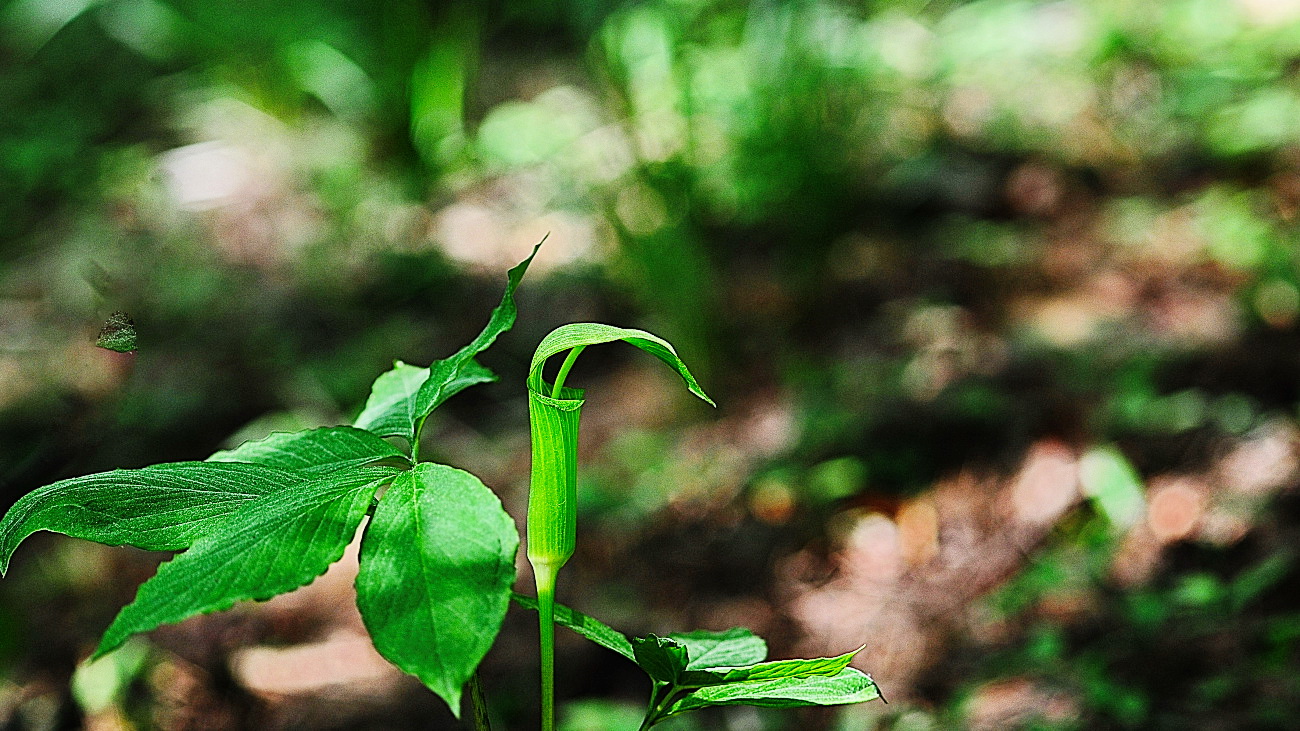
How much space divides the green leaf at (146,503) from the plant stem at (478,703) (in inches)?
3.7

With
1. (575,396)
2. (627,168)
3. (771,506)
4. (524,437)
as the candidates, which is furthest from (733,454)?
(575,396)

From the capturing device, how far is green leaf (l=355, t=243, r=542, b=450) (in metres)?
0.37

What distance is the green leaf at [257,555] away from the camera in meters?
0.28

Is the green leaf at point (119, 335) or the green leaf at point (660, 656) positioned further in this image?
the green leaf at point (119, 335)

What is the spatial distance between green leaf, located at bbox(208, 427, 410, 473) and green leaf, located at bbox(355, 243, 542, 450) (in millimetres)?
17

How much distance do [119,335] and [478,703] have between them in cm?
26

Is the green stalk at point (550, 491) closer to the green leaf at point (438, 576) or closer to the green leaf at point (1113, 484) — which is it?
the green leaf at point (438, 576)

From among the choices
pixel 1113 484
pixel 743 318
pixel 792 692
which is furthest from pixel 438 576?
pixel 743 318

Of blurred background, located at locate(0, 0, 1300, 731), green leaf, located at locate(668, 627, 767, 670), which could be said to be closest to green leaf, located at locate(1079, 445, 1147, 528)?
blurred background, located at locate(0, 0, 1300, 731)

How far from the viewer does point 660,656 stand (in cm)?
36

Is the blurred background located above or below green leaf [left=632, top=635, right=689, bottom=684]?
above

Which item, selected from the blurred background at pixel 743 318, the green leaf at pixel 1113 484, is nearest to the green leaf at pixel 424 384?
the blurred background at pixel 743 318

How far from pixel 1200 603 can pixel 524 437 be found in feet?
3.99

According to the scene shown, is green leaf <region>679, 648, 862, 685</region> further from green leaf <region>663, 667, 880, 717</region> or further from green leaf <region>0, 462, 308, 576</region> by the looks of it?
green leaf <region>0, 462, 308, 576</region>
